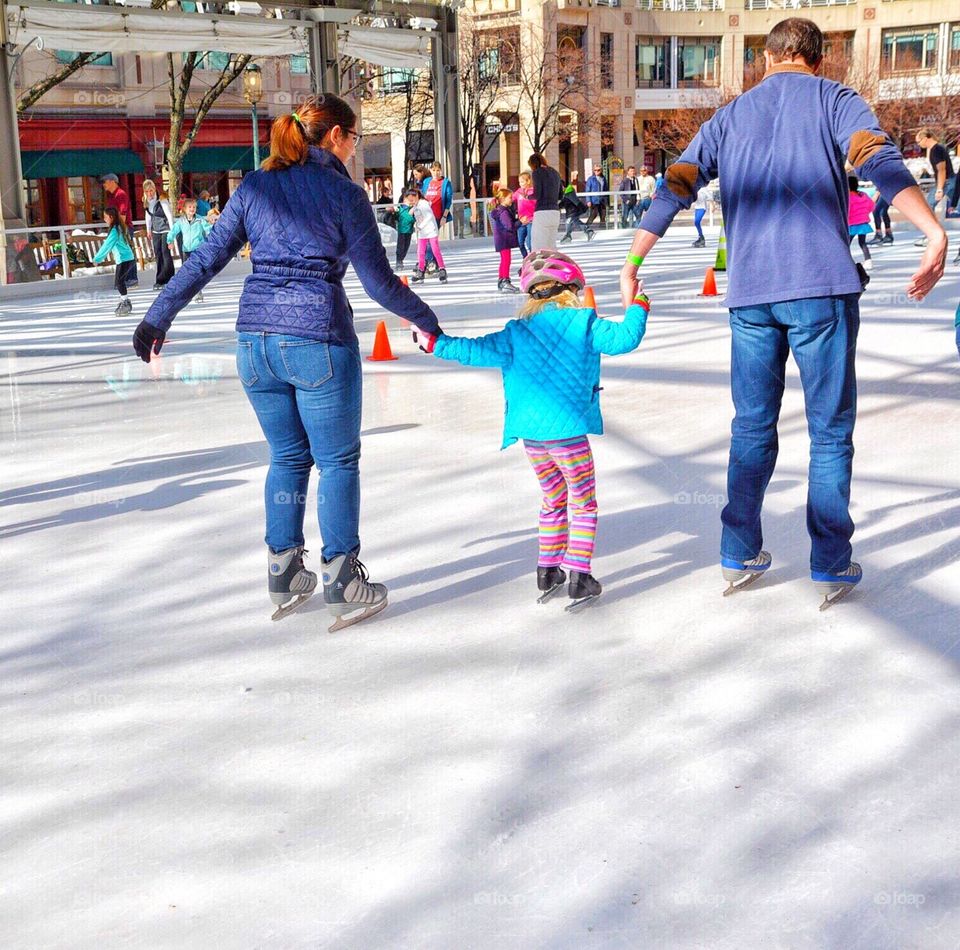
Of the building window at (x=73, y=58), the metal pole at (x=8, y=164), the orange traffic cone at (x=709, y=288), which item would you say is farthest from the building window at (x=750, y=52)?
the orange traffic cone at (x=709, y=288)

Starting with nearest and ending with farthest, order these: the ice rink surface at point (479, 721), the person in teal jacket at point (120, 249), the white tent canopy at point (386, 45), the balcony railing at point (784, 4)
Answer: the ice rink surface at point (479, 721)
the person in teal jacket at point (120, 249)
the white tent canopy at point (386, 45)
the balcony railing at point (784, 4)

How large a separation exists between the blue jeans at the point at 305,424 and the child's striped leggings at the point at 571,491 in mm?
591

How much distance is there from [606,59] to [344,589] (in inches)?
2237

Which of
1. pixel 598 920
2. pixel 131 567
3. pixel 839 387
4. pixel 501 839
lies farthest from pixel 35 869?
pixel 839 387

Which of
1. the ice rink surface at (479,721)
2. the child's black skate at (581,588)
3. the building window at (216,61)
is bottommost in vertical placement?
the ice rink surface at (479,721)

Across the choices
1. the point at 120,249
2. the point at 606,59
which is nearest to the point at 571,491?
the point at 120,249

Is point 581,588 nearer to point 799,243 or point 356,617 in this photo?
point 356,617

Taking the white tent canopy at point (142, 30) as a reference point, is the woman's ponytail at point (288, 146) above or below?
below

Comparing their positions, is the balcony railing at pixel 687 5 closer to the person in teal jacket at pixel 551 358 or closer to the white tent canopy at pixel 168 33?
the white tent canopy at pixel 168 33

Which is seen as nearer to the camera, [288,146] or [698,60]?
[288,146]

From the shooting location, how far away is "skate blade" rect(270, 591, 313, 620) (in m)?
4.24

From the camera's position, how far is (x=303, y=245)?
382cm

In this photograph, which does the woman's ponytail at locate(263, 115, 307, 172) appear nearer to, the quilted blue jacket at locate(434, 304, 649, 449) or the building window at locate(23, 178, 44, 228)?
the quilted blue jacket at locate(434, 304, 649, 449)

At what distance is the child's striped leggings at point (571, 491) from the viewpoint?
4.12 meters
